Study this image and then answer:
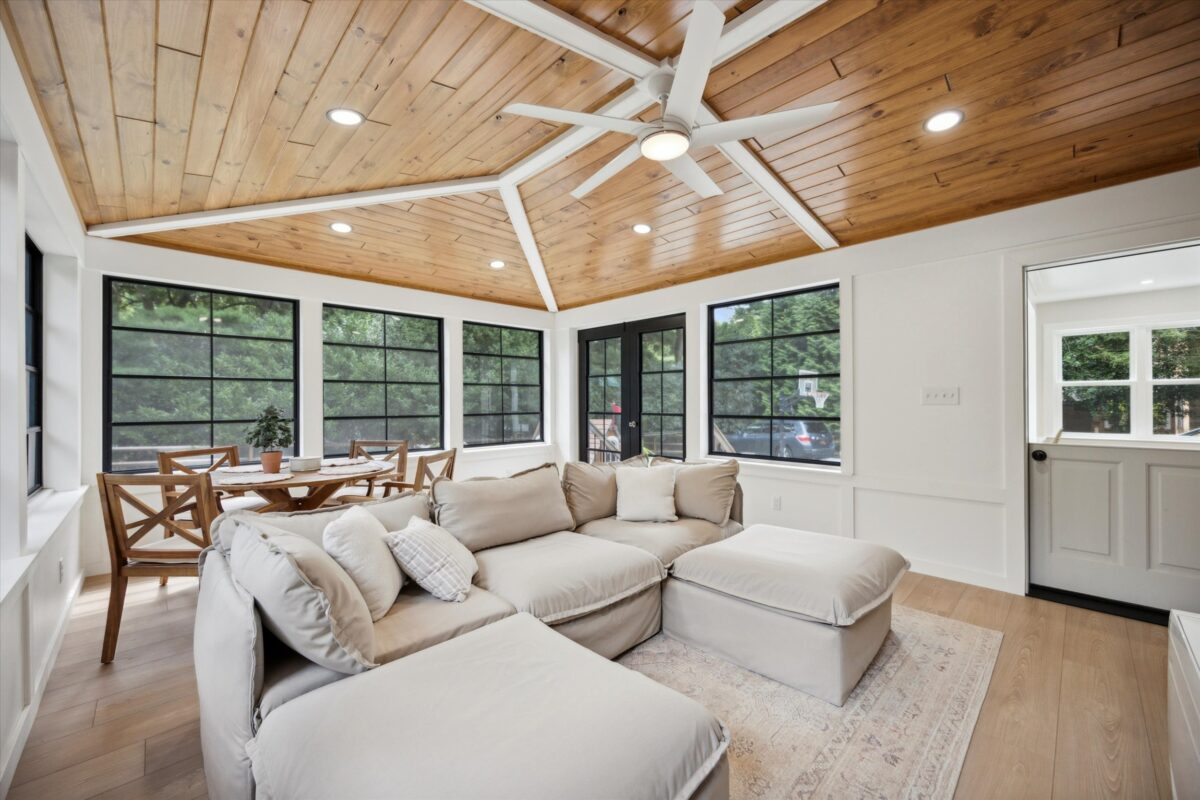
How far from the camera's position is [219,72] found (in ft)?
6.81

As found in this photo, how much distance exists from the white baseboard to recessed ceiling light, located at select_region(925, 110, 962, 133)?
4.49 metres

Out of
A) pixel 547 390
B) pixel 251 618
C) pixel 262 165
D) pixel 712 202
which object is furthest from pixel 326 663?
pixel 547 390

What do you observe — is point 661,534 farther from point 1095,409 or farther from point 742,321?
point 1095,409

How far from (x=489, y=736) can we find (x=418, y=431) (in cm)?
453

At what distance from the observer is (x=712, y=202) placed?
3.52m

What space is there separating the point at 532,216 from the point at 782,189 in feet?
6.28

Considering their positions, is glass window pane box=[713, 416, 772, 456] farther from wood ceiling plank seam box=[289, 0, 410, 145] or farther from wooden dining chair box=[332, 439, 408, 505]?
wood ceiling plank seam box=[289, 0, 410, 145]

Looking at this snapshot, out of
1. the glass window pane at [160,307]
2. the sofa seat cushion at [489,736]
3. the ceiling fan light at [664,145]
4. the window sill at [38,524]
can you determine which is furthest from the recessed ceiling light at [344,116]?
the glass window pane at [160,307]

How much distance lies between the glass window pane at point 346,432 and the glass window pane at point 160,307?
1266 millimetres

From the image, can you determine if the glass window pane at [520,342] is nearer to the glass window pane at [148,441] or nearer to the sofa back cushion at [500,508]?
the glass window pane at [148,441]

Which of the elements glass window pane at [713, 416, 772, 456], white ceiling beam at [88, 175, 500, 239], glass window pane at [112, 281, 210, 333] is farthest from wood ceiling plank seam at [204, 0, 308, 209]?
glass window pane at [713, 416, 772, 456]

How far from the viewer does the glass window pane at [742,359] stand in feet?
14.8

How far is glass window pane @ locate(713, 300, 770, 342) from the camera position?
4551 millimetres

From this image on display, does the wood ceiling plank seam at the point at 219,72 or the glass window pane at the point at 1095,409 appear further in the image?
the glass window pane at the point at 1095,409
